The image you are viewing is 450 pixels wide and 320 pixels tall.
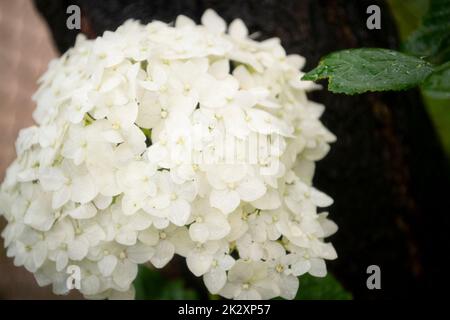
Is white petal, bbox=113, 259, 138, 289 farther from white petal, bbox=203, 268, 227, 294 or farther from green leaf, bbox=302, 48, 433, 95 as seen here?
green leaf, bbox=302, 48, 433, 95

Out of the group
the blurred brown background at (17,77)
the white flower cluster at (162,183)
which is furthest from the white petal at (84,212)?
the blurred brown background at (17,77)

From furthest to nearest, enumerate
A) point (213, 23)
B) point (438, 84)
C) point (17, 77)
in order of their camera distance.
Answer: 1. point (17, 77)
2. point (213, 23)
3. point (438, 84)

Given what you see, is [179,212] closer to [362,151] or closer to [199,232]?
[199,232]

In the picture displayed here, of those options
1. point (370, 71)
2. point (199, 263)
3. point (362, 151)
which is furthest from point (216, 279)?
point (362, 151)

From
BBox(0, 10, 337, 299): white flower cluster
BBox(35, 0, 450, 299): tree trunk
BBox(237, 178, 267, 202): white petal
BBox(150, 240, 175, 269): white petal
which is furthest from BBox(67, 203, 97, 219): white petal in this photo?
Result: BBox(35, 0, 450, 299): tree trunk

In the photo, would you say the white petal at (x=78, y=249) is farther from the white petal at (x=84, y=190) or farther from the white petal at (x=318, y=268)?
the white petal at (x=318, y=268)
